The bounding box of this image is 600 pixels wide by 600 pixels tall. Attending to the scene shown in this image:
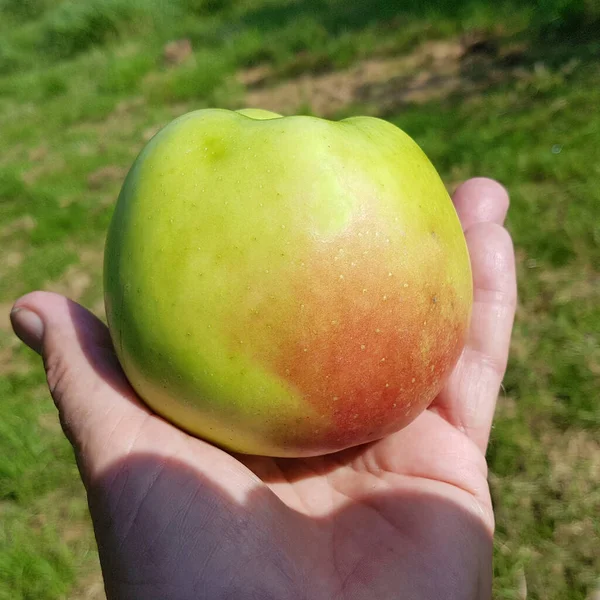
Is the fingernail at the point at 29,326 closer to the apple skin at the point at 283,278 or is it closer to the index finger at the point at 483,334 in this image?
the apple skin at the point at 283,278

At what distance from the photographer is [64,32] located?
28.2 feet

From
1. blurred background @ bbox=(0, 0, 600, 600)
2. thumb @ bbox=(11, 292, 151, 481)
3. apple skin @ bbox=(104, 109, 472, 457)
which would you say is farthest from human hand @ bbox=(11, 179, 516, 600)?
blurred background @ bbox=(0, 0, 600, 600)

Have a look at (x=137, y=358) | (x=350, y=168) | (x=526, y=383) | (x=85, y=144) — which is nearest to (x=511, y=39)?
(x=526, y=383)

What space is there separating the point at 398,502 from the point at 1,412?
7.41 feet

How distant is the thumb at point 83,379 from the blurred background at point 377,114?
3.64 ft

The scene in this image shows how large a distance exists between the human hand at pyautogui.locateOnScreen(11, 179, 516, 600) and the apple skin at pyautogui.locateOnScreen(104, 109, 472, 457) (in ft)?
0.46

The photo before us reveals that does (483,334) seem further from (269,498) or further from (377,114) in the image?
(377,114)

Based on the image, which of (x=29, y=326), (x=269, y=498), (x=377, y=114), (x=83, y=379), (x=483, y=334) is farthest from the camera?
(x=377, y=114)

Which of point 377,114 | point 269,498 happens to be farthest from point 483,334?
point 377,114

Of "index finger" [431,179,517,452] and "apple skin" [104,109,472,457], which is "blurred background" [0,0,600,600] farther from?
"apple skin" [104,109,472,457]

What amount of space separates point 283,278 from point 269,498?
1.87 feet

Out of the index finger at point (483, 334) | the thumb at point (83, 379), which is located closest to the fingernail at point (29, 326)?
the thumb at point (83, 379)

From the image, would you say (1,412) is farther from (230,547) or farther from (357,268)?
(357,268)

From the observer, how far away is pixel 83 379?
161cm
